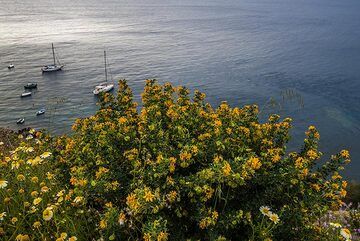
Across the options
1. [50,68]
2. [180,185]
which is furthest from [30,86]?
[180,185]

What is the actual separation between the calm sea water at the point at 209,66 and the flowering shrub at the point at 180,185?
93.7 feet

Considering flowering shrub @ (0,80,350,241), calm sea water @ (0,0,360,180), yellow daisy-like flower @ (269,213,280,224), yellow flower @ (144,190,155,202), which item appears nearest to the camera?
yellow flower @ (144,190,155,202)

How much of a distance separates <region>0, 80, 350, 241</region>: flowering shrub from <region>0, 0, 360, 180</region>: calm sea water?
28572 millimetres

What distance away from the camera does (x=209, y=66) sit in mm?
98375

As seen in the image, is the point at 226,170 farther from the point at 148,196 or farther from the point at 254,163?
the point at 148,196

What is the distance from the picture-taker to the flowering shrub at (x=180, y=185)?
5336 mm

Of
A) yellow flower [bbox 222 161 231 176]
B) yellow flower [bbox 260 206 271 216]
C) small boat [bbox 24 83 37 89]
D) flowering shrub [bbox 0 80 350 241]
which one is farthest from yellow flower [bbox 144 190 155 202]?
small boat [bbox 24 83 37 89]

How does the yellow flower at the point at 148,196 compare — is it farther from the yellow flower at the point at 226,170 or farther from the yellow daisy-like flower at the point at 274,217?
the yellow daisy-like flower at the point at 274,217

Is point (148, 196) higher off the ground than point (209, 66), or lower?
higher

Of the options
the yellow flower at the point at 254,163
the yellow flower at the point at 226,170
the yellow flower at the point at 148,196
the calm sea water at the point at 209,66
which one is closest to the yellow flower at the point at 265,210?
the yellow flower at the point at 254,163

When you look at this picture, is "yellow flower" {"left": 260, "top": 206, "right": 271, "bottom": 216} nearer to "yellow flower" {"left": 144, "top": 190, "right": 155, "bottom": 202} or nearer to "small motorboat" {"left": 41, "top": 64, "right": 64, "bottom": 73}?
"yellow flower" {"left": 144, "top": 190, "right": 155, "bottom": 202}

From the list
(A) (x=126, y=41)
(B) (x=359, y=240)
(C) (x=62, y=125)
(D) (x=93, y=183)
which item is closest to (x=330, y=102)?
(C) (x=62, y=125)

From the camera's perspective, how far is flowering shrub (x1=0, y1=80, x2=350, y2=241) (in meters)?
5.34

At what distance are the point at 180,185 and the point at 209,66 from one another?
311 ft
